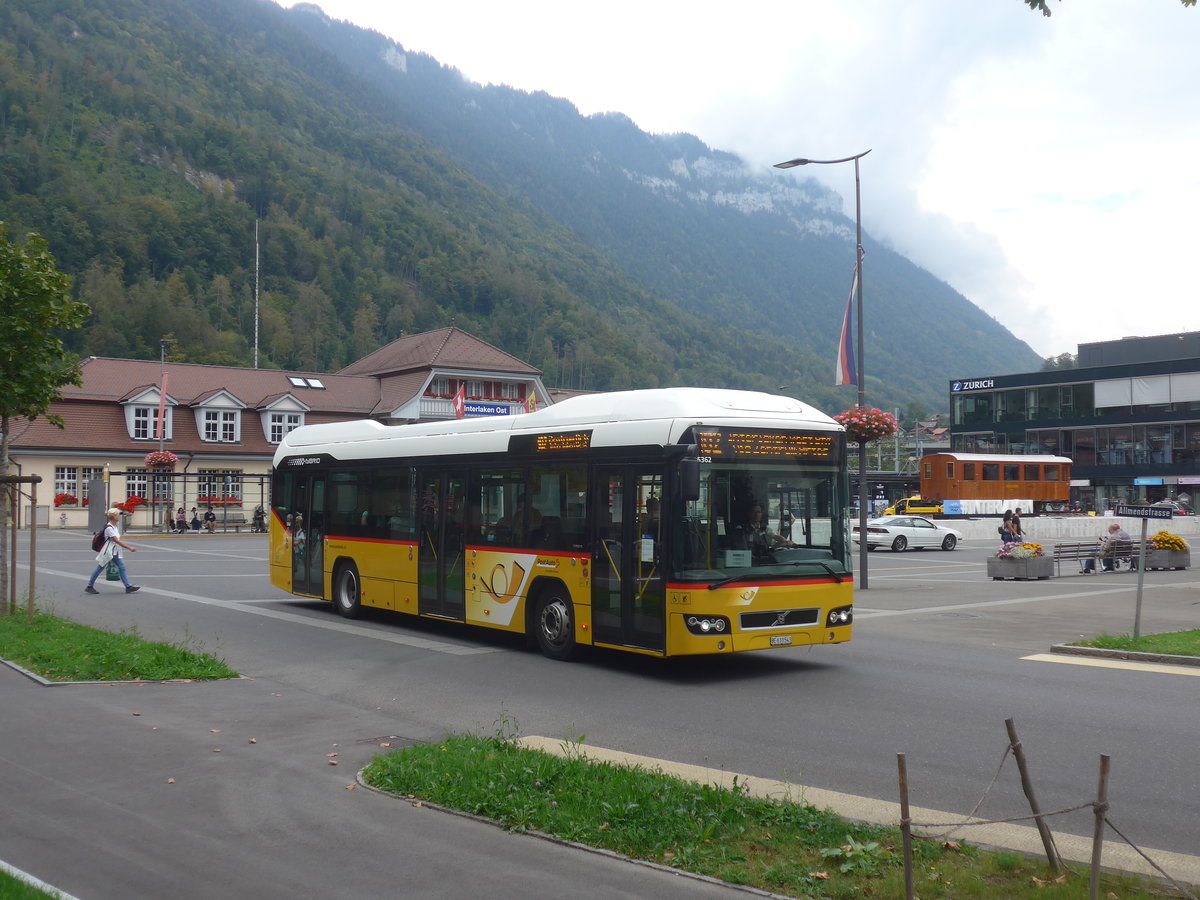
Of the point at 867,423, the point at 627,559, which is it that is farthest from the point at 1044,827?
the point at 867,423

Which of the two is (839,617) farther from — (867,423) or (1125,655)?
(867,423)

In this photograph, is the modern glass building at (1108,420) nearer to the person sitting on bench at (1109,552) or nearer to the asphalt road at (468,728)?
the person sitting on bench at (1109,552)

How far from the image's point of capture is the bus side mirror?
11.1 meters

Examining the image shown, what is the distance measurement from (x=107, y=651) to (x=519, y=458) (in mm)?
5183

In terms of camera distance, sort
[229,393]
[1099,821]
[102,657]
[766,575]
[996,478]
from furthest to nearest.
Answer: [229,393] → [996,478] → [102,657] → [766,575] → [1099,821]

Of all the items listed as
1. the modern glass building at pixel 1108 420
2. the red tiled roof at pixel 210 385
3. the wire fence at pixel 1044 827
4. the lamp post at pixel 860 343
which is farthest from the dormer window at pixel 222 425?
the wire fence at pixel 1044 827

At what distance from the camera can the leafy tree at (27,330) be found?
50.6 feet

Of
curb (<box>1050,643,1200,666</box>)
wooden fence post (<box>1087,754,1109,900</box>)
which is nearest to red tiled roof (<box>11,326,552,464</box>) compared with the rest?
curb (<box>1050,643,1200,666</box>)

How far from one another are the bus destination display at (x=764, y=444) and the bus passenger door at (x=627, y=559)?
0.64m

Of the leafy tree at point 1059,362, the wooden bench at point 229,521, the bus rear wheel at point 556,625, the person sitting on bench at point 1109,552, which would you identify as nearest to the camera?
the bus rear wheel at point 556,625

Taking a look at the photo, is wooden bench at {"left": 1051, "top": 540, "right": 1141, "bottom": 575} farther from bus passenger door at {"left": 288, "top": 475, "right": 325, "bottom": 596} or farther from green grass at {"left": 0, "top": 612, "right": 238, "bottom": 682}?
green grass at {"left": 0, "top": 612, "right": 238, "bottom": 682}

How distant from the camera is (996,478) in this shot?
6388 cm

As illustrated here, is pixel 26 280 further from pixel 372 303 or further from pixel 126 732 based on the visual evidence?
pixel 372 303

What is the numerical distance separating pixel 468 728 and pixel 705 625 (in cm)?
295
